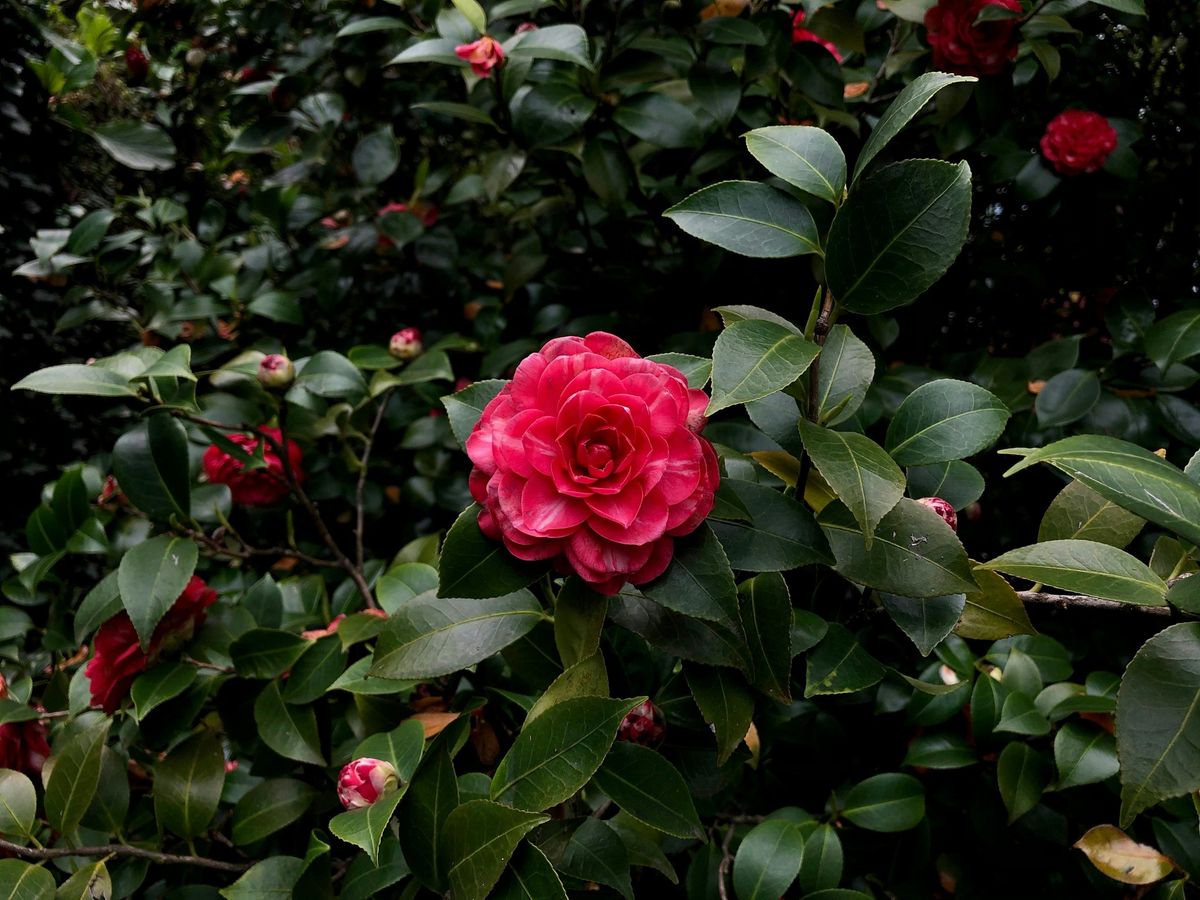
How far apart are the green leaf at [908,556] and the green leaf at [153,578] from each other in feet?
1.85

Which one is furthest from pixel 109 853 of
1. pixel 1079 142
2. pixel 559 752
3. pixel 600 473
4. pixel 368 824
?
pixel 1079 142

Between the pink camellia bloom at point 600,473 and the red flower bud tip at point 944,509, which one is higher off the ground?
the pink camellia bloom at point 600,473

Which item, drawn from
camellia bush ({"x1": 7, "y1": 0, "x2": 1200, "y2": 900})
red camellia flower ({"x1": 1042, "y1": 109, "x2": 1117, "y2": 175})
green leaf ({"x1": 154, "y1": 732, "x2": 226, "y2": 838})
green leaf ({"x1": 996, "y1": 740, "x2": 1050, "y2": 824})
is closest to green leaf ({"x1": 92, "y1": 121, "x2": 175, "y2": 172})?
camellia bush ({"x1": 7, "y1": 0, "x2": 1200, "y2": 900})

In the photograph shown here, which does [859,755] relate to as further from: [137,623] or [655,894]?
[137,623]

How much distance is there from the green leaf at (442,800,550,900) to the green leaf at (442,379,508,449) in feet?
0.77

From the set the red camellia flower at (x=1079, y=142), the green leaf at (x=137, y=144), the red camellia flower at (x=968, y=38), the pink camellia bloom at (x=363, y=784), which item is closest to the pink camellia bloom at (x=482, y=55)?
the red camellia flower at (x=968, y=38)

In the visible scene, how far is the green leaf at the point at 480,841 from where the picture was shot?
0.43 metres

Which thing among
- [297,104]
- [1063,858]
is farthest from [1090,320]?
[297,104]

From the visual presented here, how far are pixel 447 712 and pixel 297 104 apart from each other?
55.8 inches

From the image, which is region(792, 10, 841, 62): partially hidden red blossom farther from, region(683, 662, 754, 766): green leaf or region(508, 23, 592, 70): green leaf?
region(683, 662, 754, 766): green leaf

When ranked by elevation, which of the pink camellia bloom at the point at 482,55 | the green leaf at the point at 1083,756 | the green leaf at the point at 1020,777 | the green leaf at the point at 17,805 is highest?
the pink camellia bloom at the point at 482,55

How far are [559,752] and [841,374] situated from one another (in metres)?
0.31

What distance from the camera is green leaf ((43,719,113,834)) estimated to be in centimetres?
67

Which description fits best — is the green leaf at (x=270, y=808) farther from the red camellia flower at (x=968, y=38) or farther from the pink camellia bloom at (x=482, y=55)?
the red camellia flower at (x=968, y=38)
